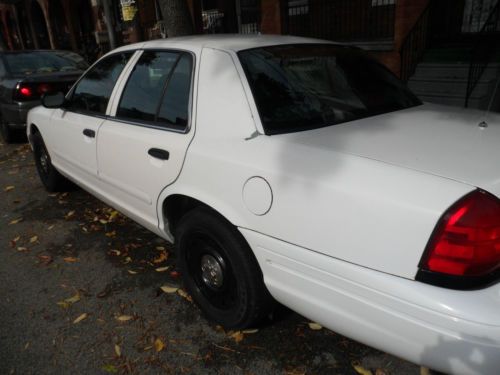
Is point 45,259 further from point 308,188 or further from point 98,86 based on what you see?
point 308,188

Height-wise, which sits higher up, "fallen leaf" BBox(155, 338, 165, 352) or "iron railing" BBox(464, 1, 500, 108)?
"iron railing" BBox(464, 1, 500, 108)

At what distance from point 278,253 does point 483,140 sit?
43.4 inches

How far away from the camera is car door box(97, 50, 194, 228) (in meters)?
2.65

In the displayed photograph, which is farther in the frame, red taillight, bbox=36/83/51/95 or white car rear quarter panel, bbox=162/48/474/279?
red taillight, bbox=36/83/51/95

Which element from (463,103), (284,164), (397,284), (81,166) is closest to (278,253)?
(284,164)

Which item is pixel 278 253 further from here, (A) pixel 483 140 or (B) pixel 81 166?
(B) pixel 81 166

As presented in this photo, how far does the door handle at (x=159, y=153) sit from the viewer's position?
2.64m

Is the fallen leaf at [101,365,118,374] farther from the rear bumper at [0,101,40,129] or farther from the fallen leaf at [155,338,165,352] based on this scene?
the rear bumper at [0,101,40,129]

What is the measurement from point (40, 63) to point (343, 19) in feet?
22.0

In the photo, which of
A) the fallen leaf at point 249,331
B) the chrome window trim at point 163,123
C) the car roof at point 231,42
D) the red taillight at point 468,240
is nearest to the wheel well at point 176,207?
the chrome window trim at point 163,123

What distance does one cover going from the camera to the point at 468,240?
1599mm

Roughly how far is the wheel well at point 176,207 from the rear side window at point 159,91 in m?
0.45

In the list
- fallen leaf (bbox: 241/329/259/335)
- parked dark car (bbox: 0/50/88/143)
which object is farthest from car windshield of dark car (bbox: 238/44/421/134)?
parked dark car (bbox: 0/50/88/143)

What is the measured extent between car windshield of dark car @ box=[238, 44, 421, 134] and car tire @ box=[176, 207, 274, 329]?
63 centimetres
